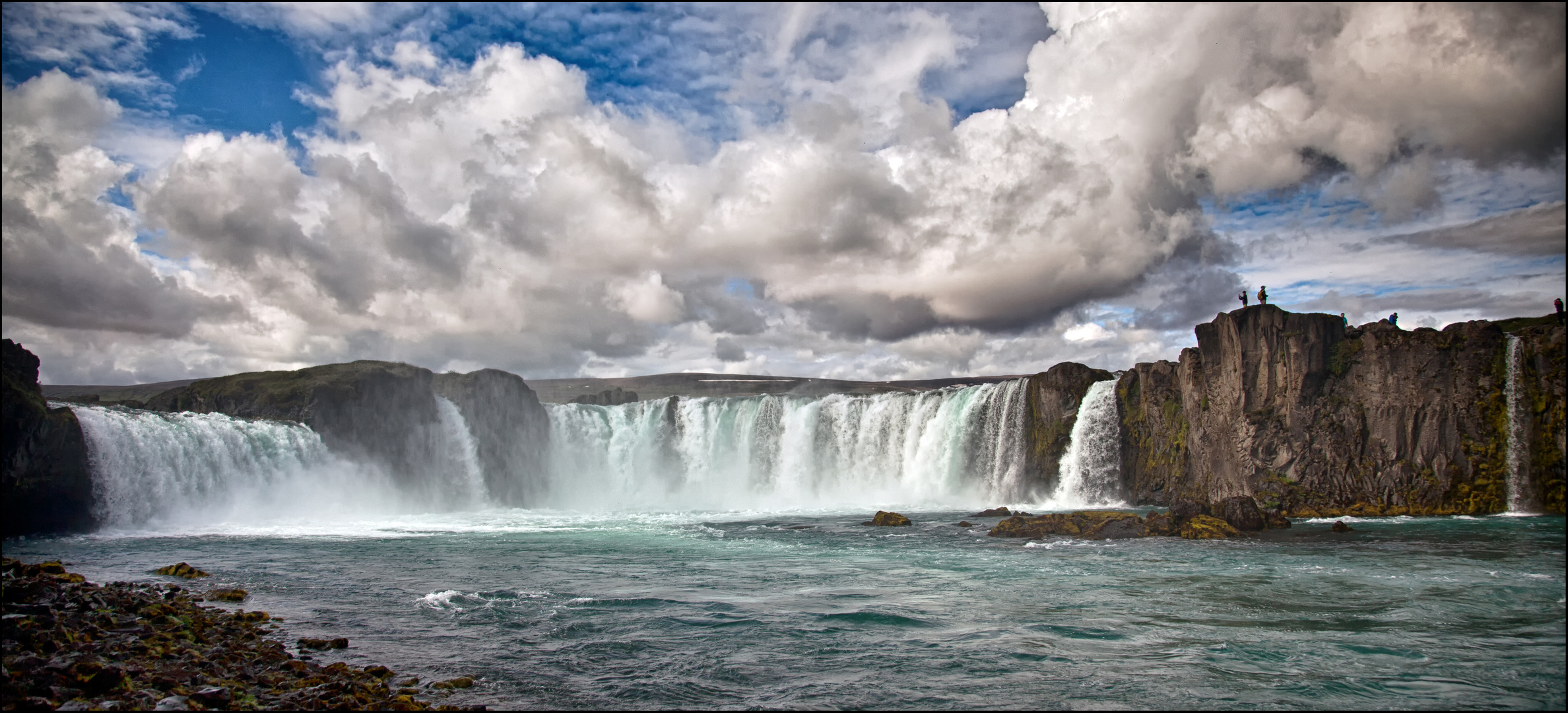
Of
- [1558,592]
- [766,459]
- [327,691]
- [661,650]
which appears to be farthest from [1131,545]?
[766,459]

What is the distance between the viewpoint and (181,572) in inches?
818

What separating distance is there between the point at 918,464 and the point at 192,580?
4471 cm

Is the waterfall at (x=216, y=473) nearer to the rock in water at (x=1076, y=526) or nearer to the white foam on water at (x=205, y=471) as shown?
the white foam on water at (x=205, y=471)

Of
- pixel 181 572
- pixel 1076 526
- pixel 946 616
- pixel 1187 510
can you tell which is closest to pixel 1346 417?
pixel 1187 510

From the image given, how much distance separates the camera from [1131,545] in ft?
89.5

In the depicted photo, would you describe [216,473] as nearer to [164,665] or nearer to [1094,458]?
→ [164,665]

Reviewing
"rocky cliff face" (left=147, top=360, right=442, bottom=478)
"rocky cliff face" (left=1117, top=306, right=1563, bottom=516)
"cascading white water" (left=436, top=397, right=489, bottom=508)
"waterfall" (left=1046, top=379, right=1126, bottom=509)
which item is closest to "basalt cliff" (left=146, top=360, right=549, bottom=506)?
"rocky cliff face" (left=147, top=360, right=442, bottom=478)

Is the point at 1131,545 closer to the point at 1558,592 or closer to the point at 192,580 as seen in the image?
the point at 1558,592

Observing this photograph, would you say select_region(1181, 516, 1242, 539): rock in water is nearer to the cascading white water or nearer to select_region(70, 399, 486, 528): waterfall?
select_region(70, 399, 486, 528): waterfall

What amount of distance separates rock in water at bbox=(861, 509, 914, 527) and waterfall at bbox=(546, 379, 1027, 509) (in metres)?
15.5

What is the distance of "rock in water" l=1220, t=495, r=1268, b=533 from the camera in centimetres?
3122

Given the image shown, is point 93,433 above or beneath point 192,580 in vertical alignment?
above

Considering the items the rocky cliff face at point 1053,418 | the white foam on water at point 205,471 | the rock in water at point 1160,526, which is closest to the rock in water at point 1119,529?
the rock in water at point 1160,526

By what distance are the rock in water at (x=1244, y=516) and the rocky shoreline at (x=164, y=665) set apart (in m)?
30.6
